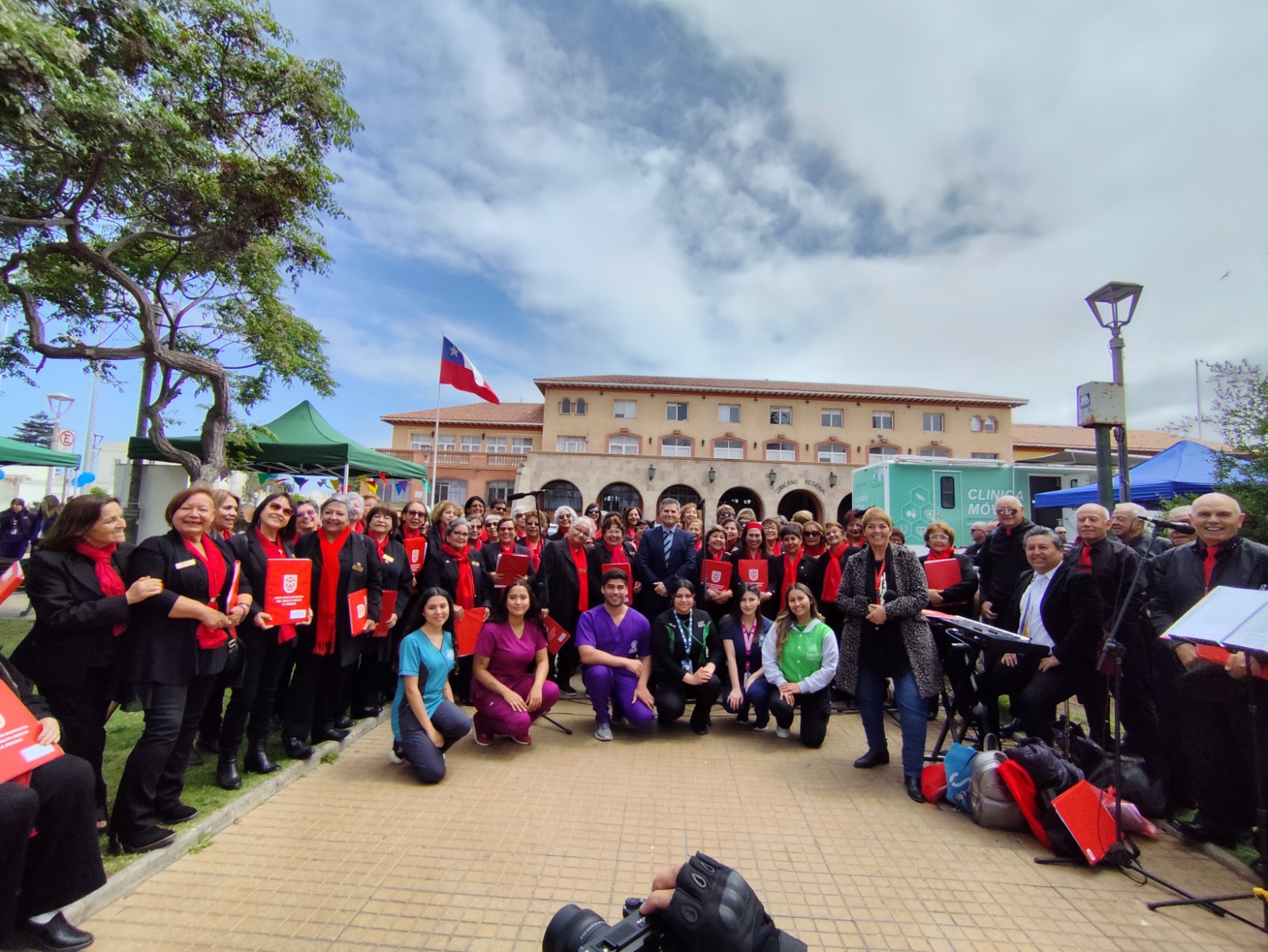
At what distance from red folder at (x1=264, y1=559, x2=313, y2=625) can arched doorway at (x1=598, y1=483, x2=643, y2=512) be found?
24.5m

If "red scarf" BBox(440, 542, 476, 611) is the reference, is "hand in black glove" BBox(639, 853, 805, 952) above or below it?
below

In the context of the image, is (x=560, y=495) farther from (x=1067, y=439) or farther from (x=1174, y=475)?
(x=1067, y=439)

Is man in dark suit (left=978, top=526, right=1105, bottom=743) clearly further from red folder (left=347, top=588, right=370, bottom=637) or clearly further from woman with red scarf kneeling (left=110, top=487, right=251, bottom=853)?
woman with red scarf kneeling (left=110, top=487, right=251, bottom=853)

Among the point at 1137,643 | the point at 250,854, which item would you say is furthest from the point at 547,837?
the point at 1137,643

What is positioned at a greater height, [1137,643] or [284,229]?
[284,229]

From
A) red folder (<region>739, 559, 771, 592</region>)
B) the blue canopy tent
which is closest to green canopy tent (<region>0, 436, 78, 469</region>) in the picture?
red folder (<region>739, 559, 771, 592</region>)

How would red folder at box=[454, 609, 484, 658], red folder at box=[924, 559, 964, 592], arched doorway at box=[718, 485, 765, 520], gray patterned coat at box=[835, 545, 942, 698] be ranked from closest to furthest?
1. gray patterned coat at box=[835, 545, 942, 698]
2. red folder at box=[454, 609, 484, 658]
3. red folder at box=[924, 559, 964, 592]
4. arched doorway at box=[718, 485, 765, 520]

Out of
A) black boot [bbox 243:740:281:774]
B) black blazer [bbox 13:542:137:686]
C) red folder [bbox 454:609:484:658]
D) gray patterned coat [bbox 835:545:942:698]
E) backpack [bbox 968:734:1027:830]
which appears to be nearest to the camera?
black blazer [bbox 13:542:137:686]

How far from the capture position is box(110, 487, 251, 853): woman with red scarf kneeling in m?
3.10

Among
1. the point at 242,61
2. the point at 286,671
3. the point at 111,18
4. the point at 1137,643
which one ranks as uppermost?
the point at 242,61

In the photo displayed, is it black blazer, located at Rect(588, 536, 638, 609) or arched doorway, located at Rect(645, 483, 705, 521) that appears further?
arched doorway, located at Rect(645, 483, 705, 521)

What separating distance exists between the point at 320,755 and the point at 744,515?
199 inches

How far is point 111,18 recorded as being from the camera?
7914 mm

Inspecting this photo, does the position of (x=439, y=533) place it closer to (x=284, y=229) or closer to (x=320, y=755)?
(x=320, y=755)
